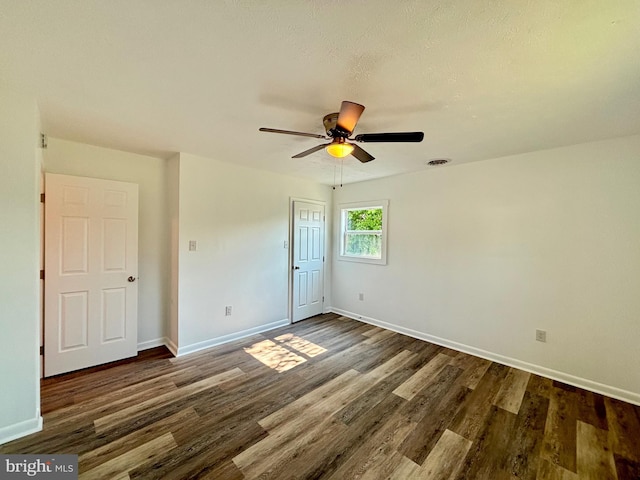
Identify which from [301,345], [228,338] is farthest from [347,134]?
[228,338]

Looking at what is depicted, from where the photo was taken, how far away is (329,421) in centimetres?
206

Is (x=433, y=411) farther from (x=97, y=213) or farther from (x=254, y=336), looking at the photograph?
(x=97, y=213)

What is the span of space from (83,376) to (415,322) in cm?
397

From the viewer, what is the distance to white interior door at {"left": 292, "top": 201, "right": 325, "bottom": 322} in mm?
4301

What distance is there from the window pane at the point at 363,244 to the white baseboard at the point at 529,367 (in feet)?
3.70

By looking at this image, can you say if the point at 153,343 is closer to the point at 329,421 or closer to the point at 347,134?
the point at 329,421

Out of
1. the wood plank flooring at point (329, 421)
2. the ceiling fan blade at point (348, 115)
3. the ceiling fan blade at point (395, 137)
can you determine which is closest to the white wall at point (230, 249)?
the wood plank flooring at point (329, 421)

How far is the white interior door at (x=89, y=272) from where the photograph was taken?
261cm

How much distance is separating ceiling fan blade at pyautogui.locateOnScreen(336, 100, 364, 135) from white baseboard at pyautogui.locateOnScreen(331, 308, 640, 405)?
3.08 m

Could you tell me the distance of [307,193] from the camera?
14.6ft

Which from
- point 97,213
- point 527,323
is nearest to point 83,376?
point 97,213

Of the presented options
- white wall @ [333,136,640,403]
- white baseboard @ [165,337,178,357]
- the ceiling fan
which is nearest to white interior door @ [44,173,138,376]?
white baseboard @ [165,337,178,357]

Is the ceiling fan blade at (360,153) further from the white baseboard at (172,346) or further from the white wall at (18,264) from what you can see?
the white baseboard at (172,346)

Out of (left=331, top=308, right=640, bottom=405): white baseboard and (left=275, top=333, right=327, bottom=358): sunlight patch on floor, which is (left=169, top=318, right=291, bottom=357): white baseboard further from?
(left=331, top=308, right=640, bottom=405): white baseboard
